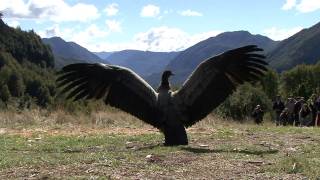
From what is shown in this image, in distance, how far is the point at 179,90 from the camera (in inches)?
557

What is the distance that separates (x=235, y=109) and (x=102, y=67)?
33279mm

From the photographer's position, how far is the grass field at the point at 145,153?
995 cm

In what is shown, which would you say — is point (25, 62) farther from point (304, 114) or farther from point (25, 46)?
point (304, 114)

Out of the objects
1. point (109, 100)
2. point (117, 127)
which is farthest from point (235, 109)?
point (109, 100)

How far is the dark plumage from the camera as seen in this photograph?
13930 millimetres

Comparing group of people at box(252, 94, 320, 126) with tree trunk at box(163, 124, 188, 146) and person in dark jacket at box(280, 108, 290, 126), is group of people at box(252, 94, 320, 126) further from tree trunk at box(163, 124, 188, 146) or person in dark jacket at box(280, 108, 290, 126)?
tree trunk at box(163, 124, 188, 146)

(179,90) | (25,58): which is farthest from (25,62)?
(179,90)

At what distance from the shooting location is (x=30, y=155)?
487 inches

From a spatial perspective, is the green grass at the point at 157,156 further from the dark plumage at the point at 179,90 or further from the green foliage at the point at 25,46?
the green foliage at the point at 25,46

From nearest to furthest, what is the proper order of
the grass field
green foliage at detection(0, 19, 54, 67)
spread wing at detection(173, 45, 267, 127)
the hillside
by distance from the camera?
the grass field → spread wing at detection(173, 45, 267, 127) → the hillside → green foliage at detection(0, 19, 54, 67)

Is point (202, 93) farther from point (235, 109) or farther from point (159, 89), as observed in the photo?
point (235, 109)

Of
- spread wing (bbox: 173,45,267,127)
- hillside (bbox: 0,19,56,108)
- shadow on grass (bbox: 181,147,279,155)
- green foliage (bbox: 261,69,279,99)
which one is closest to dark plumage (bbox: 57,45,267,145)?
spread wing (bbox: 173,45,267,127)

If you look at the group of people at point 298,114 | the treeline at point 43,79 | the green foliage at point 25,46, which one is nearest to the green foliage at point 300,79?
the treeline at point 43,79

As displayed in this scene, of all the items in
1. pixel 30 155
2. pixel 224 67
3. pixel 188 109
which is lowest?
pixel 30 155
